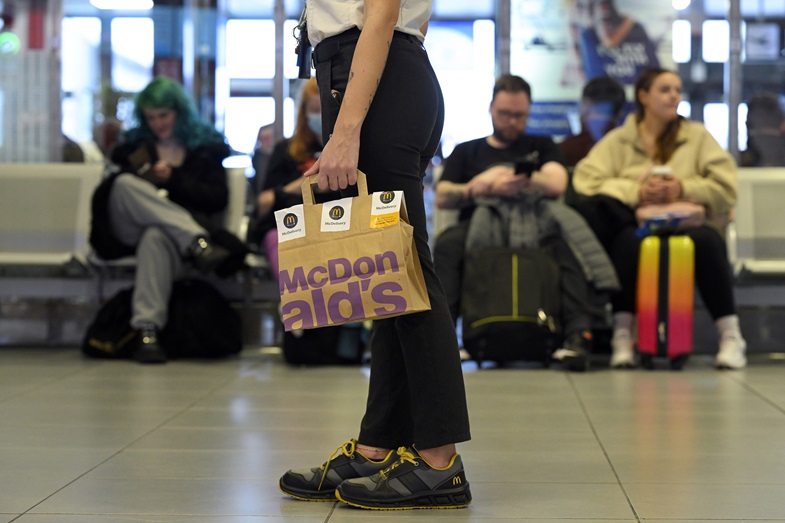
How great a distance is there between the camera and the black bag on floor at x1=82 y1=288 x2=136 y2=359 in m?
5.75

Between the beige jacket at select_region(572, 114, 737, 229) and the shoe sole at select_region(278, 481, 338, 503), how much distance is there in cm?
341

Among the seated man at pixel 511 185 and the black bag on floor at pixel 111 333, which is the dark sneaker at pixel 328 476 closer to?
the seated man at pixel 511 185

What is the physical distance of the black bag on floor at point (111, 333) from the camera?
575 cm

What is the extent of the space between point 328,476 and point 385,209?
0.63 meters

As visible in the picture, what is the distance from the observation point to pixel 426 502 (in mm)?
2549

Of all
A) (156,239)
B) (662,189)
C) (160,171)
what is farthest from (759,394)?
(160,171)

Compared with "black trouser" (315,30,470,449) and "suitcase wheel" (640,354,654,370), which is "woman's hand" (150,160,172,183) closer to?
"suitcase wheel" (640,354,654,370)

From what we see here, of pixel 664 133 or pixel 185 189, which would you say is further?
pixel 185 189

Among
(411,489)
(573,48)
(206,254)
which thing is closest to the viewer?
(411,489)

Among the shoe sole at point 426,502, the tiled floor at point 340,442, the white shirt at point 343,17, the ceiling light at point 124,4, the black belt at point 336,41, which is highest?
the ceiling light at point 124,4

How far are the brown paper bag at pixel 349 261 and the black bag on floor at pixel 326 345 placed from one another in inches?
120

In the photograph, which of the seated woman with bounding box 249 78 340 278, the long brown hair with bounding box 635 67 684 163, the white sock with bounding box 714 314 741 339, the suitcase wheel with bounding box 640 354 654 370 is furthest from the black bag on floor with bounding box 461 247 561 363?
the seated woman with bounding box 249 78 340 278

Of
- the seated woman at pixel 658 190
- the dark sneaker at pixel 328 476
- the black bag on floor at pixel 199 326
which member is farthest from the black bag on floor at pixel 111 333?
the dark sneaker at pixel 328 476

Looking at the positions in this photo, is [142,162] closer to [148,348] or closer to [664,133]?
[148,348]
